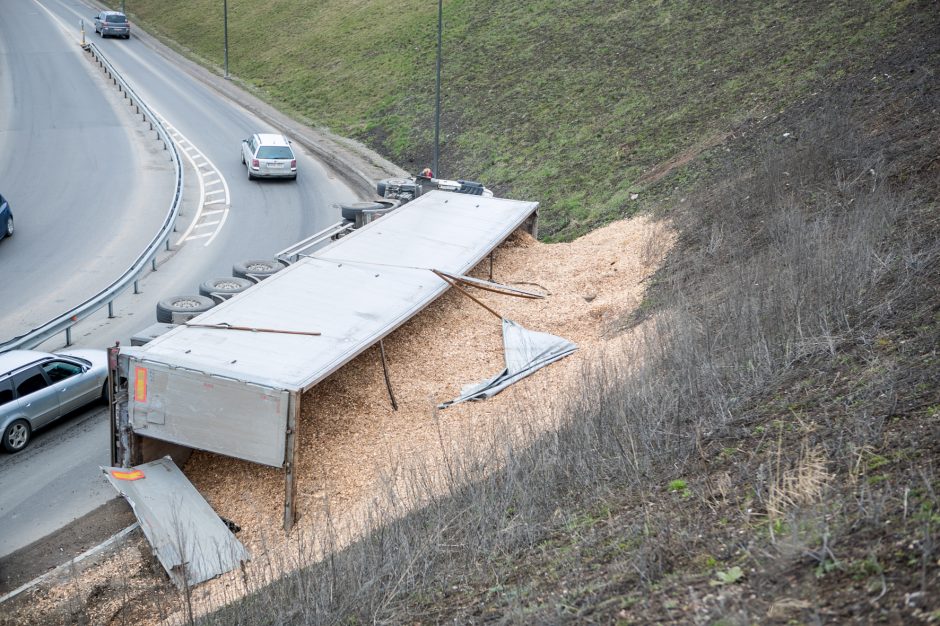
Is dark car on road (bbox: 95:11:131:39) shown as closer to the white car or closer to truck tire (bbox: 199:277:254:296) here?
the white car

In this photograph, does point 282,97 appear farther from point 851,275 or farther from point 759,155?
point 851,275

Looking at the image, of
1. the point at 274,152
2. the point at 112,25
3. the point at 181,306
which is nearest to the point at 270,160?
the point at 274,152

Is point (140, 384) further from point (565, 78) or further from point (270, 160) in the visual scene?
point (565, 78)

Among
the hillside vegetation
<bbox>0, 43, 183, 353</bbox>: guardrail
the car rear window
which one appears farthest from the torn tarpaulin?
<bbox>0, 43, 183, 353</bbox>: guardrail

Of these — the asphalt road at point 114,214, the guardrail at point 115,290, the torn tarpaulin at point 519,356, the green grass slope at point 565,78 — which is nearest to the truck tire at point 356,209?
the asphalt road at point 114,214

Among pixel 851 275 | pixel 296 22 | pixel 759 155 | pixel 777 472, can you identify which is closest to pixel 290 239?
pixel 759 155

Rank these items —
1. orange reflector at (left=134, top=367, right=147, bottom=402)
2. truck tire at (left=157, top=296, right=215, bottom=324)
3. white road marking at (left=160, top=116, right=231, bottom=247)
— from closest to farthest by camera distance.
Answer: orange reflector at (left=134, top=367, right=147, bottom=402), truck tire at (left=157, top=296, right=215, bottom=324), white road marking at (left=160, top=116, right=231, bottom=247)
